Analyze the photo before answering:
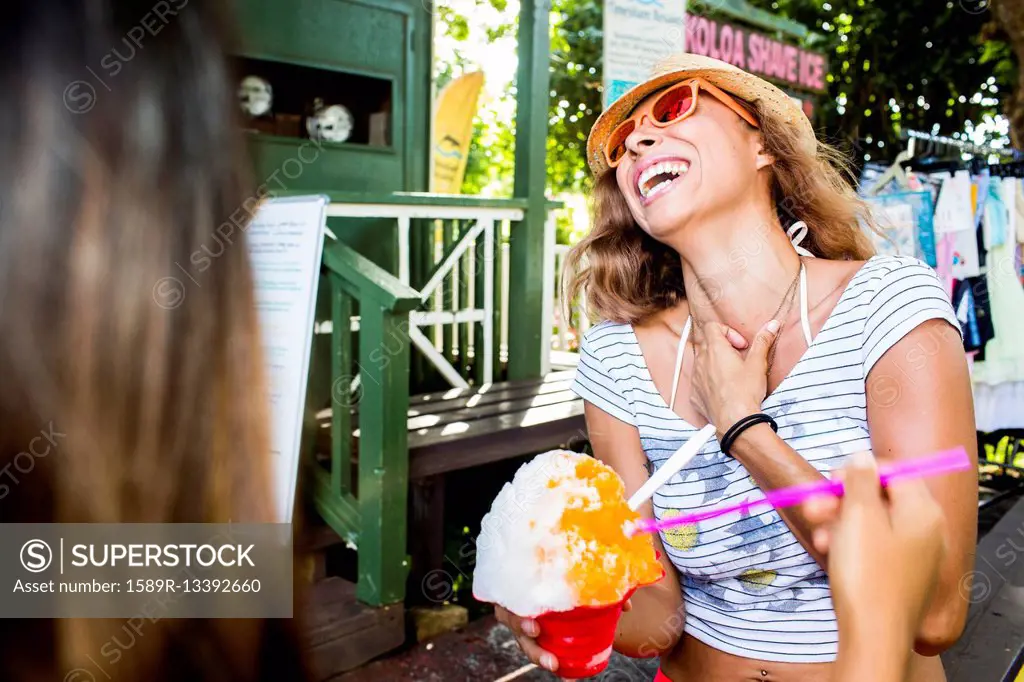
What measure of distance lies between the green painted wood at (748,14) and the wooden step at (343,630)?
5.32 meters

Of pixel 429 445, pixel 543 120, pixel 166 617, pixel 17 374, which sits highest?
pixel 543 120

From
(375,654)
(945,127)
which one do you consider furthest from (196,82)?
(945,127)

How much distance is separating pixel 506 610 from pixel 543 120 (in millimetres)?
4641

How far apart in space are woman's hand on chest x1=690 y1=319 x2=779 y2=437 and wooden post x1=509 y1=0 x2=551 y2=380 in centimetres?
396

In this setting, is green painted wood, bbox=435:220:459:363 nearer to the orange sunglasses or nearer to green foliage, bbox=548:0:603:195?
the orange sunglasses

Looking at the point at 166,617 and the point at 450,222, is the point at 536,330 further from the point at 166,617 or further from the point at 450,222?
the point at 166,617

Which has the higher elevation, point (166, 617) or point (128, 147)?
point (128, 147)

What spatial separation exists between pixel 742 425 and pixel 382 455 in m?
2.19

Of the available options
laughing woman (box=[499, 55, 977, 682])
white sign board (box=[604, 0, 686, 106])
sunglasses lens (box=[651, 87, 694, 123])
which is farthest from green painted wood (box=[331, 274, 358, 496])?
sunglasses lens (box=[651, 87, 694, 123])

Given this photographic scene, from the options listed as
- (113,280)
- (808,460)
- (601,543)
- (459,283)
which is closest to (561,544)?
(601,543)

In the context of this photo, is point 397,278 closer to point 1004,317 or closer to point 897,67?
point 1004,317

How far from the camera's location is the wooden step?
10.9 feet

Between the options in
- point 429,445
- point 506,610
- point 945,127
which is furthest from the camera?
point 945,127

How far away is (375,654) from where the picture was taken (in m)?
3.51
